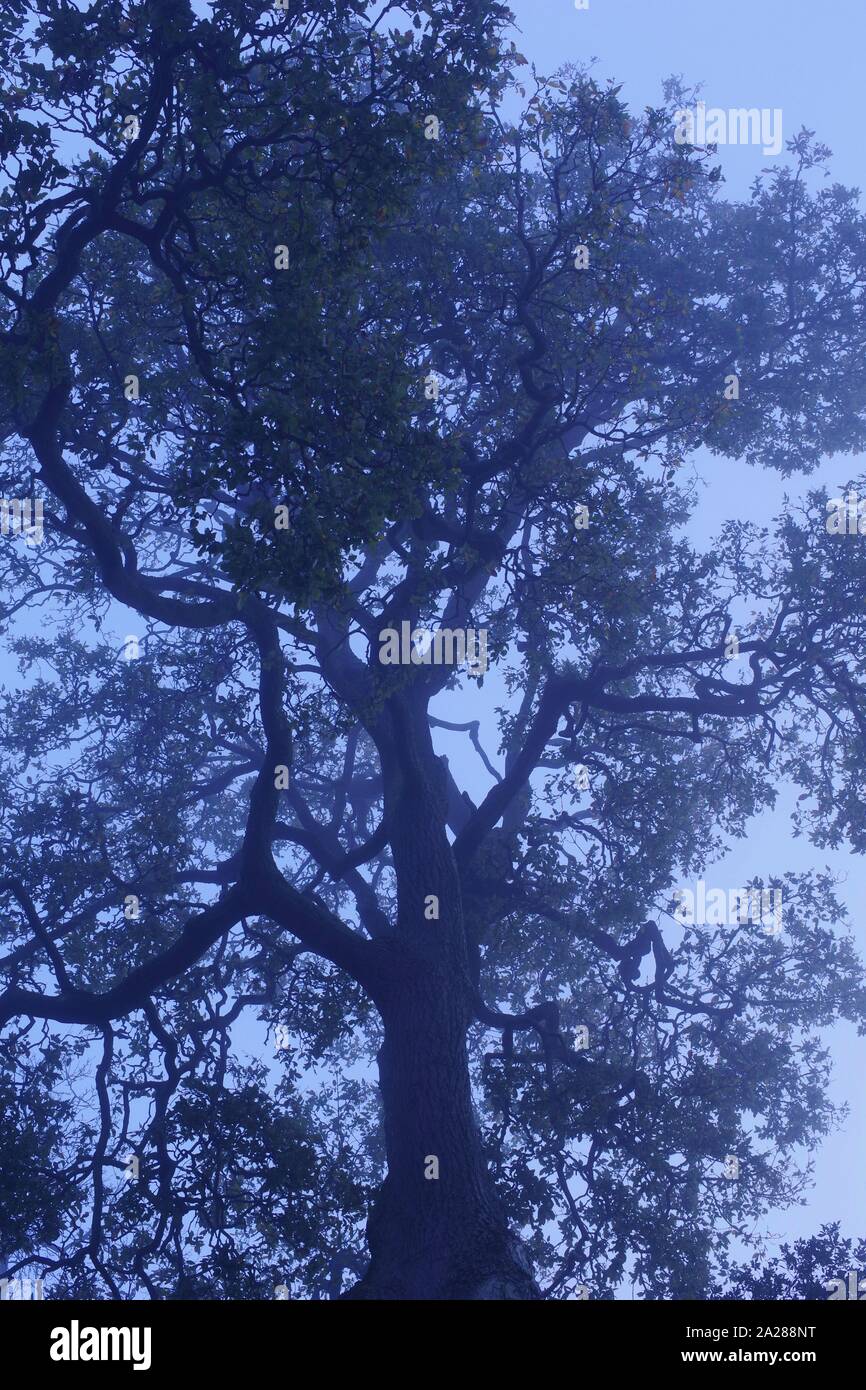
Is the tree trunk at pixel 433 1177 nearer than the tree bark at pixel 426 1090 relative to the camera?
Yes

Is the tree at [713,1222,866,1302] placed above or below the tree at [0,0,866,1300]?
below

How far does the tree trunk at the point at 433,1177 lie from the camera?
33.2 feet

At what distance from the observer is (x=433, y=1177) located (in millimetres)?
10984

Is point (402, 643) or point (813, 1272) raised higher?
point (402, 643)

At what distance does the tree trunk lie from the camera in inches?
399

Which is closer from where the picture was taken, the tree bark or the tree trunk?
the tree trunk

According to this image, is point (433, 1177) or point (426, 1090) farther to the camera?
point (426, 1090)

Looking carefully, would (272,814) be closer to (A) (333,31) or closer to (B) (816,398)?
(A) (333,31)

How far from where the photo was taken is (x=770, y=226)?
61.0ft

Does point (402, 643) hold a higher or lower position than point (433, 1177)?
higher

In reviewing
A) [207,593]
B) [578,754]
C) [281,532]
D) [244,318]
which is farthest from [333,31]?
[578,754]

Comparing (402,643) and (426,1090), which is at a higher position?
(402,643)

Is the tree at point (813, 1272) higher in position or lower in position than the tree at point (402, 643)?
lower

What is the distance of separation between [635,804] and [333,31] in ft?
31.4
